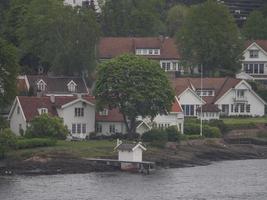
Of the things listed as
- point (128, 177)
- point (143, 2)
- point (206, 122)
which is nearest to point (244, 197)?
point (128, 177)

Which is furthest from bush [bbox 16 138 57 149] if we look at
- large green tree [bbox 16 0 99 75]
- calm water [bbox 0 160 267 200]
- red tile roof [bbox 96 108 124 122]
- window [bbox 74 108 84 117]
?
large green tree [bbox 16 0 99 75]

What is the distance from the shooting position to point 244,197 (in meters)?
93.0

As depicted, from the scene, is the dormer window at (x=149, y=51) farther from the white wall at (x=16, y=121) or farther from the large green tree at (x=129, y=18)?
the white wall at (x=16, y=121)

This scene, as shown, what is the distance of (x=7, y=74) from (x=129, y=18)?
43.9 meters

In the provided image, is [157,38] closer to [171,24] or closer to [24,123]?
[171,24]

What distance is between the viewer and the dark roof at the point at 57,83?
129 m

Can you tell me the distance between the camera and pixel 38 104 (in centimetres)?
11812

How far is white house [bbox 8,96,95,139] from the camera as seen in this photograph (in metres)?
117

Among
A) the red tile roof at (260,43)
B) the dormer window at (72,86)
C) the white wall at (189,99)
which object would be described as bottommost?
the white wall at (189,99)

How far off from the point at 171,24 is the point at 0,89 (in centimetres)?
5379

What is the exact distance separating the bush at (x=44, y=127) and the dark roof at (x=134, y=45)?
34.8 metres

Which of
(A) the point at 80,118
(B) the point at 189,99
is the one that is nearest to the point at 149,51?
(B) the point at 189,99

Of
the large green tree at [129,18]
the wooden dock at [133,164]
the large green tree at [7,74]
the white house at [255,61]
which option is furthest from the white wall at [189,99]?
the wooden dock at [133,164]

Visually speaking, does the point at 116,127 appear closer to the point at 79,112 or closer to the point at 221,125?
the point at 79,112
